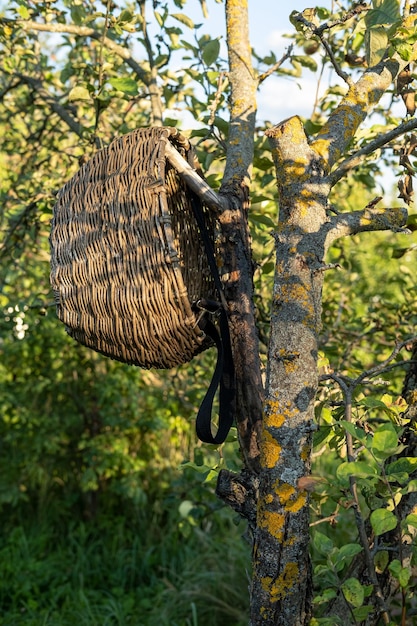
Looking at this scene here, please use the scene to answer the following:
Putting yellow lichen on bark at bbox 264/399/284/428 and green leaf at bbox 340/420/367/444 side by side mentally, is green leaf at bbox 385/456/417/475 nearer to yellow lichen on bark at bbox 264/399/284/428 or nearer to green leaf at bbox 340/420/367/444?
green leaf at bbox 340/420/367/444

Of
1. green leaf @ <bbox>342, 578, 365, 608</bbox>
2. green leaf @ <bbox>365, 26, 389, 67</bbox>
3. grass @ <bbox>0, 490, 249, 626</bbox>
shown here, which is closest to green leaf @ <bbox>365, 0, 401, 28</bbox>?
green leaf @ <bbox>365, 26, 389, 67</bbox>

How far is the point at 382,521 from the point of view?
1.15 metres

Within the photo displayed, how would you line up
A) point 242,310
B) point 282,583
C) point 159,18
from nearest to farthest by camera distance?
point 282,583, point 242,310, point 159,18

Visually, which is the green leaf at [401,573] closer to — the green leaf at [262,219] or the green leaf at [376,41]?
the green leaf at [376,41]

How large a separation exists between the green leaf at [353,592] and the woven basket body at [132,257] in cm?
53

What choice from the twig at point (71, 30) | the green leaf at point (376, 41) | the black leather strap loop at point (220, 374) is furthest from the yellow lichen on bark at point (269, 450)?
the twig at point (71, 30)

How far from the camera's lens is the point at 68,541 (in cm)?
454

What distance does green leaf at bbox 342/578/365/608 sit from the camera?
4.06 ft

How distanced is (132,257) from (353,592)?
72 centimetres

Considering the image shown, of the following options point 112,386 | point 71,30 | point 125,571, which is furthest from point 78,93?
point 125,571

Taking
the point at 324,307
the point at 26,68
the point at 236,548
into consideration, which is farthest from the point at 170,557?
the point at 26,68

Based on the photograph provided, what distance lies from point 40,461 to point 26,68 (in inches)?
95.8

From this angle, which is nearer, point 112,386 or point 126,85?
point 126,85

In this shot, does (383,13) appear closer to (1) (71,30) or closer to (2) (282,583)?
(2) (282,583)
